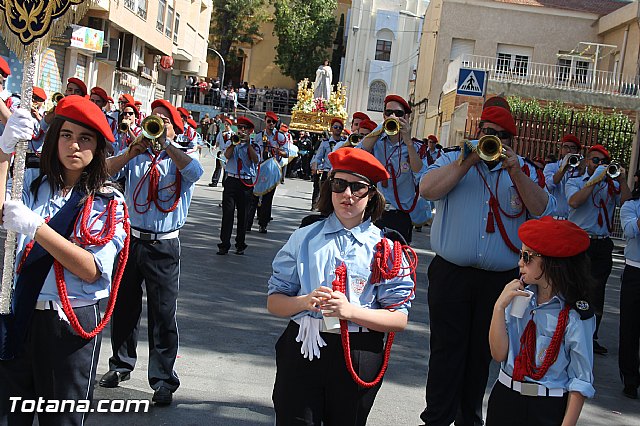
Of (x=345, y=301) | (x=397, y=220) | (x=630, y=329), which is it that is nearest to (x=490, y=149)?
(x=345, y=301)

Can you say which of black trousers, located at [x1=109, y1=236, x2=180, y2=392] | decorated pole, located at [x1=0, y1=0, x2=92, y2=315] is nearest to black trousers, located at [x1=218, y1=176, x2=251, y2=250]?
black trousers, located at [x1=109, y1=236, x2=180, y2=392]

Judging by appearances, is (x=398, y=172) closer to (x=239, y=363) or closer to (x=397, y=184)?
(x=397, y=184)

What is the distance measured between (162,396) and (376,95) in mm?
62368

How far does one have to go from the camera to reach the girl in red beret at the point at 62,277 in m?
4.16

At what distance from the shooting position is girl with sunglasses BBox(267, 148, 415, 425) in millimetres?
4219

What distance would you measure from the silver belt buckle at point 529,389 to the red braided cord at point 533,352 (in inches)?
1.3

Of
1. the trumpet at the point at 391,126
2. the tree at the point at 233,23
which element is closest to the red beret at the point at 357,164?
the trumpet at the point at 391,126

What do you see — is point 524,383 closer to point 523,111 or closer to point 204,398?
point 204,398

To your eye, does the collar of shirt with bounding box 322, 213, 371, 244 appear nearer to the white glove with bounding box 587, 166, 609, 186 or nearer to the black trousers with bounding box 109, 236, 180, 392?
the black trousers with bounding box 109, 236, 180, 392

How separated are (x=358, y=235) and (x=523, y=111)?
24.3 metres

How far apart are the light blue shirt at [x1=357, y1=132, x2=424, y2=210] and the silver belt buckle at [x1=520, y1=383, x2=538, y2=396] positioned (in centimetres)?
555

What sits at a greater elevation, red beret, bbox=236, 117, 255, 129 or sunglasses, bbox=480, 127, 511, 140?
red beret, bbox=236, 117, 255, 129

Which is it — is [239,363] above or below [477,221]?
below

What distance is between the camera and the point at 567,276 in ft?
14.8
